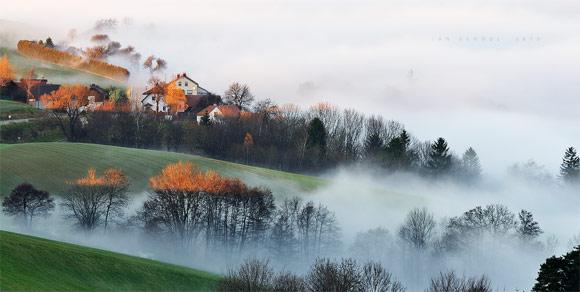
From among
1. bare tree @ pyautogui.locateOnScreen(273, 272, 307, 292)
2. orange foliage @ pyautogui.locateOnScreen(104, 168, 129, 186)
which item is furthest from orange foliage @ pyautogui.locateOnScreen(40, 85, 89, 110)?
bare tree @ pyautogui.locateOnScreen(273, 272, 307, 292)

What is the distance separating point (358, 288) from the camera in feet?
239

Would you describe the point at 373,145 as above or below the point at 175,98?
below

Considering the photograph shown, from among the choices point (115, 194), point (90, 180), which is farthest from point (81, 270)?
point (90, 180)

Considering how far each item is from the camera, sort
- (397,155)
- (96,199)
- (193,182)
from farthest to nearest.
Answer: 1. (397,155)
2. (193,182)
3. (96,199)

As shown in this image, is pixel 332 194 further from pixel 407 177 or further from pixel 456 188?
pixel 456 188

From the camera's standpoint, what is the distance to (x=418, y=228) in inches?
4609

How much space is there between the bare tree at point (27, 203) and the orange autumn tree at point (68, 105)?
40781mm

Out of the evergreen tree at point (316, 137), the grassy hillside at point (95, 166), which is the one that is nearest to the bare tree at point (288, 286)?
the grassy hillside at point (95, 166)

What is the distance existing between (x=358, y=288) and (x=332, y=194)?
58245 mm

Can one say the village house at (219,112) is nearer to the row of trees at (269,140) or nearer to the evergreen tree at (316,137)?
the row of trees at (269,140)

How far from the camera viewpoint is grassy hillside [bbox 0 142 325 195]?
373 ft

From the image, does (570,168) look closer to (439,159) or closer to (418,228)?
(439,159)

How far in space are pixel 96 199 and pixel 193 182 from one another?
10.2m

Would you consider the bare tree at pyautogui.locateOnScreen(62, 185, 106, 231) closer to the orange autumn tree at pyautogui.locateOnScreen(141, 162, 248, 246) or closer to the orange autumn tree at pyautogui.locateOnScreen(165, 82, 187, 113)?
the orange autumn tree at pyautogui.locateOnScreen(141, 162, 248, 246)
